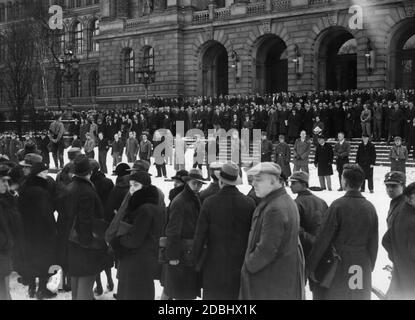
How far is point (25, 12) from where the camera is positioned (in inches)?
1769

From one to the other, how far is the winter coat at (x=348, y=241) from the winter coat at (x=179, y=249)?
4.08 ft

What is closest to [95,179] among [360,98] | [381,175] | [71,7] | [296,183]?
[296,183]

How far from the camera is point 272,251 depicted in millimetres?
4441

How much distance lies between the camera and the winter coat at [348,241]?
5.27 meters

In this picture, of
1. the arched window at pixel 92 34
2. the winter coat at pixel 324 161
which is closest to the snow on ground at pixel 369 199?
the winter coat at pixel 324 161

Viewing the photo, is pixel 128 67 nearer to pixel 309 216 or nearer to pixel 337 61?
pixel 337 61

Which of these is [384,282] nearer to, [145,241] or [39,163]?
[145,241]

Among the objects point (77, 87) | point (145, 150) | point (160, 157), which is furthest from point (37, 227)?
point (77, 87)

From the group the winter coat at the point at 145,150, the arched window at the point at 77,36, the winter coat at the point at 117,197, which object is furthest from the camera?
the arched window at the point at 77,36

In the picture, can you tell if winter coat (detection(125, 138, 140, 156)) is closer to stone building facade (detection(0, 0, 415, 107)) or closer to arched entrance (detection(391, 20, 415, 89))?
stone building facade (detection(0, 0, 415, 107))

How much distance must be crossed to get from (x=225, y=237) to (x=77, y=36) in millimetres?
51921

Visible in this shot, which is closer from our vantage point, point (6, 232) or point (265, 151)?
point (6, 232)

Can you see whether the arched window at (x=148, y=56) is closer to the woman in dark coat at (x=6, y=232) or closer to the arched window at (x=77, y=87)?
the arched window at (x=77, y=87)
